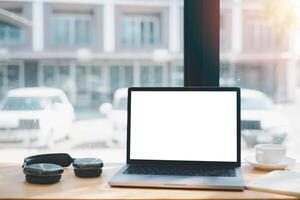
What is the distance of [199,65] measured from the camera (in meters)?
1.88

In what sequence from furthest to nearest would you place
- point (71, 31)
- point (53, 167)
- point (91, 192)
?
point (71, 31) → point (53, 167) → point (91, 192)

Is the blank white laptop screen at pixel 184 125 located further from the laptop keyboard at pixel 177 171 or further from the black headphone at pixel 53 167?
the black headphone at pixel 53 167

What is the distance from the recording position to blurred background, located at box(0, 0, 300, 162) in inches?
74.9

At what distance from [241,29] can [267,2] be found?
171 mm

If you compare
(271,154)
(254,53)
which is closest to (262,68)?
(254,53)

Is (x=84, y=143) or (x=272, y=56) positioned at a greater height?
(x=272, y=56)

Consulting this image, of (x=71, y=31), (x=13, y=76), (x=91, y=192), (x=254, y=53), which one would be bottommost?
(x=91, y=192)

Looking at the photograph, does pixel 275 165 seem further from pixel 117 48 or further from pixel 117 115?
pixel 117 48

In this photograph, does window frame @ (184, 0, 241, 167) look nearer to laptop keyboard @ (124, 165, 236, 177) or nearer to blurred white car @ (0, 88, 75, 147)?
laptop keyboard @ (124, 165, 236, 177)

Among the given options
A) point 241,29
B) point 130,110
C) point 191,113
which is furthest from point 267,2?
point 130,110

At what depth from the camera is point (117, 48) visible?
6.32 ft

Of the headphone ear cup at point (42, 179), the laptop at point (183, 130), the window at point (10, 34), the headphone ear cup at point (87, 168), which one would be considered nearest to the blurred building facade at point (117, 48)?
the window at point (10, 34)

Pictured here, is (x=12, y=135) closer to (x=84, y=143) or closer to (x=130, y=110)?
(x=84, y=143)

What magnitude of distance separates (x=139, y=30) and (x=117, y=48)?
5.4 inches
